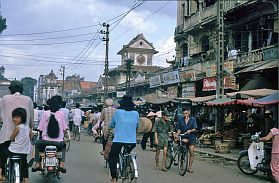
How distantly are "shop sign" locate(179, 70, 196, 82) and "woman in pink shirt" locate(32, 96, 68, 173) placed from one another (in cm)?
2080

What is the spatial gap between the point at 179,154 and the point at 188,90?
1946 centimetres

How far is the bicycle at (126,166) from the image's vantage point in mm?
7918

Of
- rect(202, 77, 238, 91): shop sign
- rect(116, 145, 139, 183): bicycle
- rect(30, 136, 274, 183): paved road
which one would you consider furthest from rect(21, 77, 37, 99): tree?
rect(116, 145, 139, 183): bicycle

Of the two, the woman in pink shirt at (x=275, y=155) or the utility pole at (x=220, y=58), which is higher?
the utility pole at (x=220, y=58)

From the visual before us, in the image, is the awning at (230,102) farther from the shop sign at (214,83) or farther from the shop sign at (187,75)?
the shop sign at (187,75)

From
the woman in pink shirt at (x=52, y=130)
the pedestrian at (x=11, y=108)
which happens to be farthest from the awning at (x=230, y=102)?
the pedestrian at (x=11, y=108)

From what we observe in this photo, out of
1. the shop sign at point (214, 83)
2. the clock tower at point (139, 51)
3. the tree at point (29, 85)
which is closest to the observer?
the shop sign at point (214, 83)

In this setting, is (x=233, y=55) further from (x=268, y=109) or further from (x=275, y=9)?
(x=268, y=109)

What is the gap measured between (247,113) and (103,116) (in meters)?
15.0

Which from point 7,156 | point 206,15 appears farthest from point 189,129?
point 206,15

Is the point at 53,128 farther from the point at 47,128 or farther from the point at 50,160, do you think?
the point at 50,160

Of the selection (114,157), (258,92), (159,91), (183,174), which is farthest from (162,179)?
(159,91)

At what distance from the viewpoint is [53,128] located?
8000 mm

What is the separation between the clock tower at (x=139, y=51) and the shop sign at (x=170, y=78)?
105 feet
